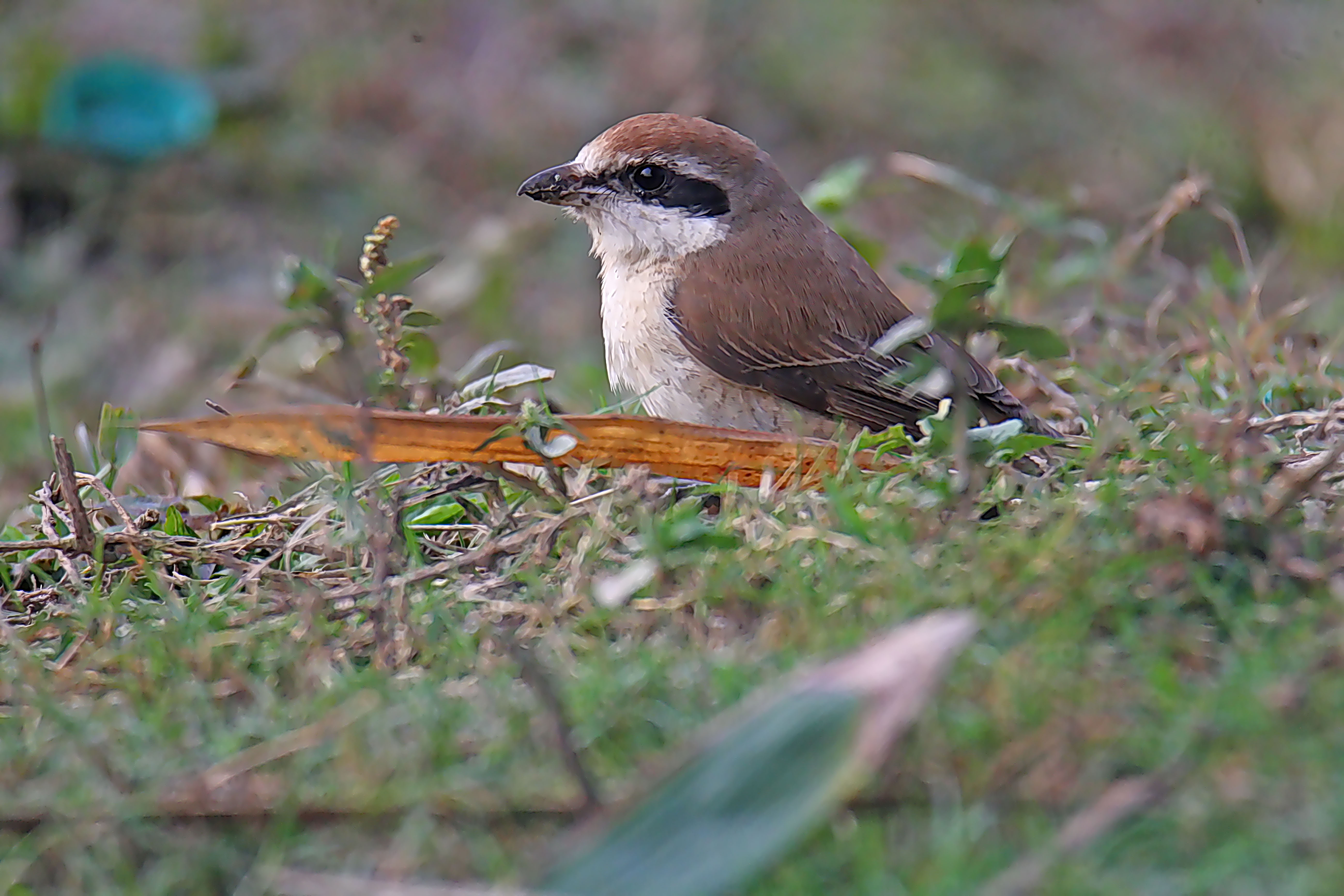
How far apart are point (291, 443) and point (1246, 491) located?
7.19 feet

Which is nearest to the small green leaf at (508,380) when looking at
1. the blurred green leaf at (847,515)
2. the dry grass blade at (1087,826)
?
Answer: the blurred green leaf at (847,515)

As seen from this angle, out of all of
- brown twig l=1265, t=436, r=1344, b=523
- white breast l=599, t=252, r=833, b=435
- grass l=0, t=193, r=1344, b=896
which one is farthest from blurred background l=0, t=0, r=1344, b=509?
brown twig l=1265, t=436, r=1344, b=523

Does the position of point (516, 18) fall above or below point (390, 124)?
above

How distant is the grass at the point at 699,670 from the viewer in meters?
2.25

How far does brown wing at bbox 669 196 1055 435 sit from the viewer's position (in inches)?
167

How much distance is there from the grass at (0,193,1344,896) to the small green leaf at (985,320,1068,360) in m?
0.25

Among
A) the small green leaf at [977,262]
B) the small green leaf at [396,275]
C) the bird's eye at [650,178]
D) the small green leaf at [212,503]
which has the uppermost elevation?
the small green leaf at [977,262]

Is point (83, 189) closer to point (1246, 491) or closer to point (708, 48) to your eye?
point (708, 48)

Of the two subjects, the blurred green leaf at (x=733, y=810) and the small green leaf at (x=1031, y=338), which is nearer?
the blurred green leaf at (x=733, y=810)

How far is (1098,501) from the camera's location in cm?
304

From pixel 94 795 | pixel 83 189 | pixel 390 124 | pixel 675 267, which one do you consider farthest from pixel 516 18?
pixel 94 795

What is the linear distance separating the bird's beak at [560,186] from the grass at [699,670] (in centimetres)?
127

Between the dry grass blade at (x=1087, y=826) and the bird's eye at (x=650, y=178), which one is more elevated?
the bird's eye at (x=650, y=178)

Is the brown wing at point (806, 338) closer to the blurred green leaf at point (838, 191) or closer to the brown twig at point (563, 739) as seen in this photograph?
the blurred green leaf at point (838, 191)
